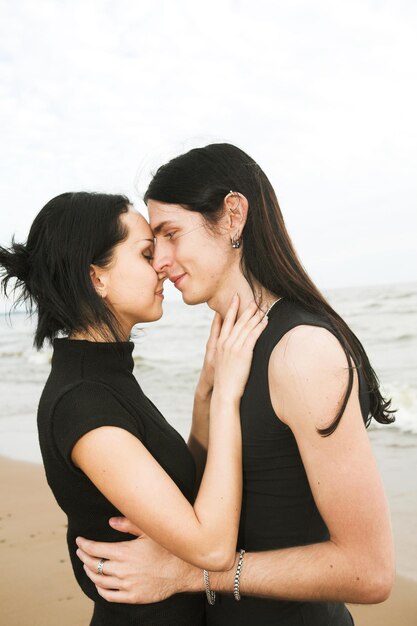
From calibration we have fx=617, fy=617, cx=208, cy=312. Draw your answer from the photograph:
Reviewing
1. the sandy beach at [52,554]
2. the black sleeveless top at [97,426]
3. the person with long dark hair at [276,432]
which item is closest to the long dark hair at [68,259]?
the black sleeveless top at [97,426]

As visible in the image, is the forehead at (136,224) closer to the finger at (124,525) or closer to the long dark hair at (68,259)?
the long dark hair at (68,259)

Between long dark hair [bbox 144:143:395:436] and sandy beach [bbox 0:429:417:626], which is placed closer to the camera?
long dark hair [bbox 144:143:395:436]

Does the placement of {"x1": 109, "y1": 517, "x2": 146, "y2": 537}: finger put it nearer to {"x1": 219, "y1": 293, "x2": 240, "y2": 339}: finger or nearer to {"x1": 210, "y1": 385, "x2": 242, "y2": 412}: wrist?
Answer: {"x1": 210, "y1": 385, "x2": 242, "y2": 412}: wrist

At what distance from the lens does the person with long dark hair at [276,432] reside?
185 centimetres

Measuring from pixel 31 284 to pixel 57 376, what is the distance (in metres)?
0.43

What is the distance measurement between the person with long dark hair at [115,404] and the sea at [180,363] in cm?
56

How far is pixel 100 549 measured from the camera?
2.13 m

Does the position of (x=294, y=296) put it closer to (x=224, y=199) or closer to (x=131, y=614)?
(x=224, y=199)

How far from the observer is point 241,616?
214 centimetres

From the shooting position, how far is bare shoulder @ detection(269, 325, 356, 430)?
1830 mm

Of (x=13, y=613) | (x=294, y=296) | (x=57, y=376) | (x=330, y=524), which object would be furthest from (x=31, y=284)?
(x=13, y=613)

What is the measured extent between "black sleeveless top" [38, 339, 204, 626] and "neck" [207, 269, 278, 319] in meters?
0.46

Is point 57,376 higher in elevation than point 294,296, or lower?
lower

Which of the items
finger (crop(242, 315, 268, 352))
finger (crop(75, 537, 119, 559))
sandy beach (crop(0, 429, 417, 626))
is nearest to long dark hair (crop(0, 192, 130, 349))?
finger (crop(242, 315, 268, 352))
